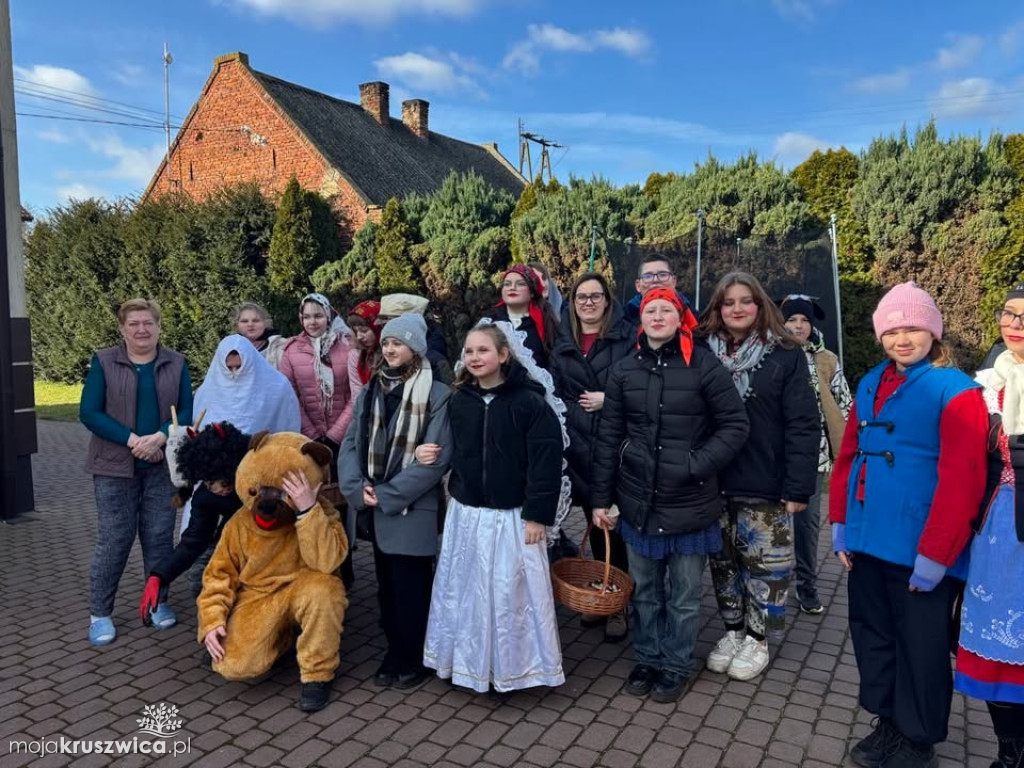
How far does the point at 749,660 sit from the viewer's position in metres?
3.84

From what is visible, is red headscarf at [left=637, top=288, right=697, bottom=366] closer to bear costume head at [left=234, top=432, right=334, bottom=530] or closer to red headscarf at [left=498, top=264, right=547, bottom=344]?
red headscarf at [left=498, top=264, right=547, bottom=344]

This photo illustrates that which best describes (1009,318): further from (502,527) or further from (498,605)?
(498,605)

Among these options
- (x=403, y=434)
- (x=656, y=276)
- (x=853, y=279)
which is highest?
(x=853, y=279)

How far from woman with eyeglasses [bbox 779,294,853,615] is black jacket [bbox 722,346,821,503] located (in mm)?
911

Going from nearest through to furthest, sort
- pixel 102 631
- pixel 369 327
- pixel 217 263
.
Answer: pixel 102 631, pixel 369 327, pixel 217 263

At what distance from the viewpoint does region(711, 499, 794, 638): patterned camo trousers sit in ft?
12.0

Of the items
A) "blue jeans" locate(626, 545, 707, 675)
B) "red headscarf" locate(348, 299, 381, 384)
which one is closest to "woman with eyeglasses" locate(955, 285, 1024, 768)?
"blue jeans" locate(626, 545, 707, 675)

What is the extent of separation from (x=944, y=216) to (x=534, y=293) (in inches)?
315

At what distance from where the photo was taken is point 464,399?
12.0ft

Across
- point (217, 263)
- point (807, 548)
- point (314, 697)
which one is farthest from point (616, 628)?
point (217, 263)

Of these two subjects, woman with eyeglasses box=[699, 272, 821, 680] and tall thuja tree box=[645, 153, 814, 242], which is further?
tall thuja tree box=[645, 153, 814, 242]

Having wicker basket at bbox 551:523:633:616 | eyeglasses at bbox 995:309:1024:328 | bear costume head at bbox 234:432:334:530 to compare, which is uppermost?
eyeglasses at bbox 995:309:1024:328

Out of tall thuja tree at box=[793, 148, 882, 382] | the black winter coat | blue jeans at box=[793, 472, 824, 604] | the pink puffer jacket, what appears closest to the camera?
the black winter coat

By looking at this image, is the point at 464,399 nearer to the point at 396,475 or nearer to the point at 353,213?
the point at 396,475
